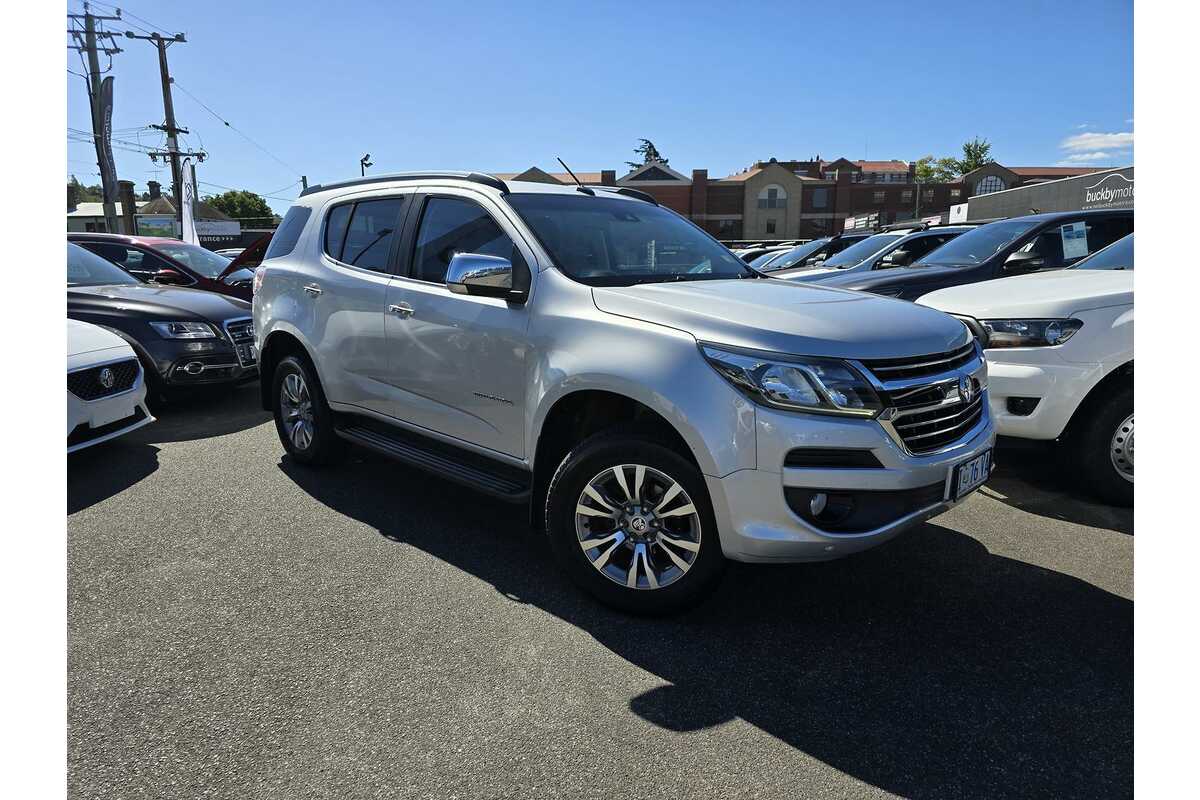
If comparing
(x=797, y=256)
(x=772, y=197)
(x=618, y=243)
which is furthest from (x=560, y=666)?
(x=772, y=197)

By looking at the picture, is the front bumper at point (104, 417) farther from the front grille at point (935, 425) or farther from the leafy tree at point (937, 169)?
the leafy tree at point (937, 169)

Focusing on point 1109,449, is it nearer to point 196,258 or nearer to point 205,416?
point 205,416

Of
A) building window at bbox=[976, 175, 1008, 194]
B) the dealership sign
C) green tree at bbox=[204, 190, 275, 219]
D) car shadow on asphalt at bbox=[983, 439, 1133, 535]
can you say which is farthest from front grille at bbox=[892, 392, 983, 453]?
green tree at bbox=[204, 190, 275, 219]

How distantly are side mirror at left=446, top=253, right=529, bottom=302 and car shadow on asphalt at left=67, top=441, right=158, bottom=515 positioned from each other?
2989 millimetres

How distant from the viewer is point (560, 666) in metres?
2.80

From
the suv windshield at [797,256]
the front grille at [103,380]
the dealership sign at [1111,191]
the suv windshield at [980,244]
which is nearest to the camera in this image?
the front grille at [103,380]

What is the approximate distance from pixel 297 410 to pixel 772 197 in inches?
2837

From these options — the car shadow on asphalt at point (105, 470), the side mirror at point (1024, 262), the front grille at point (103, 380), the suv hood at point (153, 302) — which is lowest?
the car shadow on asphalt at point (105, 470)

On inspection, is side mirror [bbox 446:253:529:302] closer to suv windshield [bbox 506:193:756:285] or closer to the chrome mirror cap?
the chrome mirror cap

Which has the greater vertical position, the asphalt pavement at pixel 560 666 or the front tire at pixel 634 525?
the front tire at pixel 634 525

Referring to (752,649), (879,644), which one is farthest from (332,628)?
(879,644)

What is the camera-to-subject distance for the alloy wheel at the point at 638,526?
9.65ft

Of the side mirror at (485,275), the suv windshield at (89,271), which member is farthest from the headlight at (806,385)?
the suv windshield at (89,271)

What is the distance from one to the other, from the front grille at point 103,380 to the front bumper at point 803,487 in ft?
14.8
